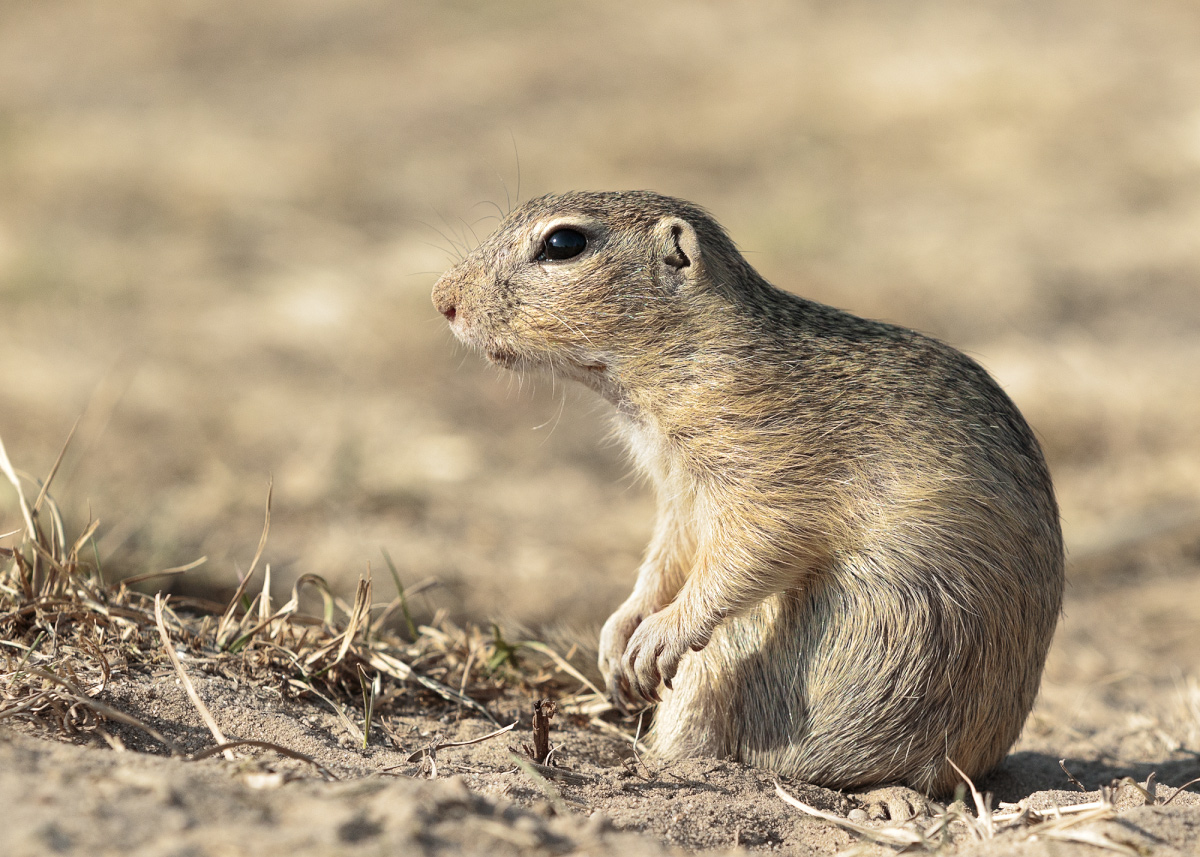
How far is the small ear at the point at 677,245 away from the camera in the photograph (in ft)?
12.5

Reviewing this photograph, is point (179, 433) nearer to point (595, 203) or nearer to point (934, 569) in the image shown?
point (595, 203)

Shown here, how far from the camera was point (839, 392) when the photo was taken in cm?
368

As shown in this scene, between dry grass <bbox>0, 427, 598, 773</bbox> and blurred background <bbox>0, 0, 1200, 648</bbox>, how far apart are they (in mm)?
673

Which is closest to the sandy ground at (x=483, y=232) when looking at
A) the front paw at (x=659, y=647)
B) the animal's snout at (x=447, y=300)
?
the front paw at (x=659, y=647)

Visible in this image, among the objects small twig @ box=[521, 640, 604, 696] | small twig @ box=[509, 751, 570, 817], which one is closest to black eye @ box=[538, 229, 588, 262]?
small twig @ box=[521, 640, 604, 696]

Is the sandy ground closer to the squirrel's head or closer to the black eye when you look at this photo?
the squirrel's head

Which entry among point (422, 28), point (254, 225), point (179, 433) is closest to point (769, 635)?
point (179, 433)

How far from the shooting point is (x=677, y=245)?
152 inches

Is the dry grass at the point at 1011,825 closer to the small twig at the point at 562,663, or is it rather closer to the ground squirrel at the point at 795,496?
the ground squirrel at the point at 795,496

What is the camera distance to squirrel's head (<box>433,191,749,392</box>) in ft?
12.5

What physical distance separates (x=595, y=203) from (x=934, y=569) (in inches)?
66.5

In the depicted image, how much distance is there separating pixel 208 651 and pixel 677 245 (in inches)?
82.0

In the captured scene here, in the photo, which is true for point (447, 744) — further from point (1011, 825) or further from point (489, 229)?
point (489, 229)

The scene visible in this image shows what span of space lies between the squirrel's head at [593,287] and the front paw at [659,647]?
0.83 meters
